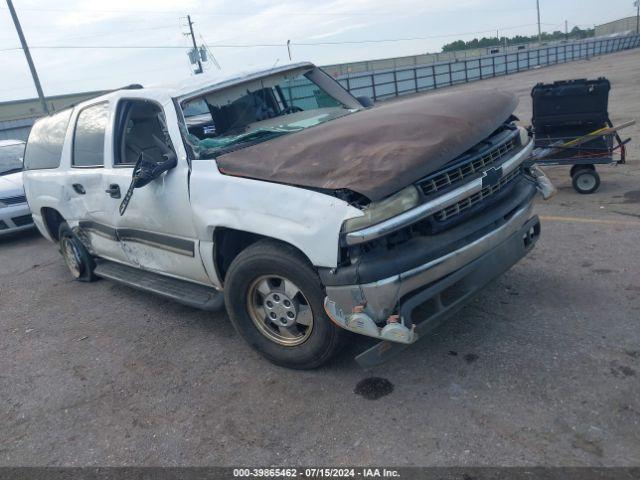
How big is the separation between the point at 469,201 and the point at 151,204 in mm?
2319

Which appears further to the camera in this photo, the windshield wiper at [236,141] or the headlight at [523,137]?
the headlight at [523,137]

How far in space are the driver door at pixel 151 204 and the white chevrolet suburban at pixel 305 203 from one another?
0.01 metres

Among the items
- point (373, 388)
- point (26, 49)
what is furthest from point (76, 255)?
point (26, 49)

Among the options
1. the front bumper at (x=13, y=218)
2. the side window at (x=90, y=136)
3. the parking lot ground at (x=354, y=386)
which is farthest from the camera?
the front bumper at (x=13, y=218)

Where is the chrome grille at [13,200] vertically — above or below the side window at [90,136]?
below

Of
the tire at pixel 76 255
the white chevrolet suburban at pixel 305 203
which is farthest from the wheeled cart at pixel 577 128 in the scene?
the tire at pixel 76 255

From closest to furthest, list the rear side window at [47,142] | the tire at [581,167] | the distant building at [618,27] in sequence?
the rear side window at [47,142] → the tire at [581,167] → the distant building at [618,27]

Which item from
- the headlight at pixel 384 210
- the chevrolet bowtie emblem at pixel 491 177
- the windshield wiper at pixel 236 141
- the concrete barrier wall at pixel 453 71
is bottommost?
the concrete barrier wall at pixel 453 71

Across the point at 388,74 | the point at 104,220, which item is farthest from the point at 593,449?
the point at 388,74

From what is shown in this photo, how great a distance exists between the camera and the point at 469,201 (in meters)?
3.17

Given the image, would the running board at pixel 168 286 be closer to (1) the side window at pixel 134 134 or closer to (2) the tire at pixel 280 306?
(2) the tire at pixel 280 306

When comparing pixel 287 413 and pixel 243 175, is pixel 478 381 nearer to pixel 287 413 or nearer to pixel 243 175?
pixel 287 413

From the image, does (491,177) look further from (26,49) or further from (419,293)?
(26,49)

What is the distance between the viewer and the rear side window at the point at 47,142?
5375 millimetres
